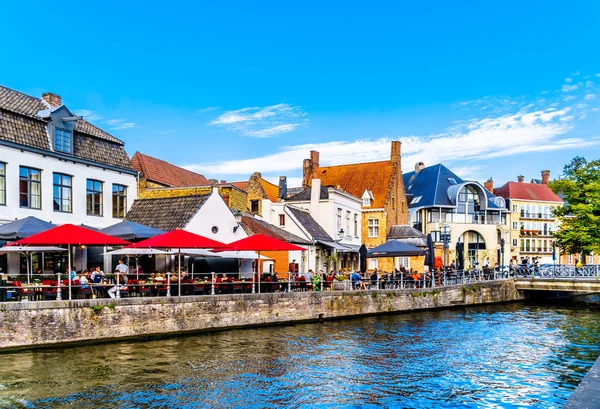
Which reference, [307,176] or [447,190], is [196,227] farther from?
A: [447,190]

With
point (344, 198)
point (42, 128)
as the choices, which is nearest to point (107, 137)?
point (42, 128)

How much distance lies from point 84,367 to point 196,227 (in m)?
12.8

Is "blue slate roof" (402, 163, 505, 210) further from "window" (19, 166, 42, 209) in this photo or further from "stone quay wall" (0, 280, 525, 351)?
"window" (19, 166, 42, 209)

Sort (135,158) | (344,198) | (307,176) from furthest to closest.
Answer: (307,176)
(135,158)
(344,198)

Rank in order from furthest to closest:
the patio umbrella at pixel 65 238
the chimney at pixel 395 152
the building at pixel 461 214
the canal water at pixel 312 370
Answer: the building at pixel 461 214, the chimney at pixel 395 152, the patio umbrella at pixel 65 238, the canal water at pixel 312 370

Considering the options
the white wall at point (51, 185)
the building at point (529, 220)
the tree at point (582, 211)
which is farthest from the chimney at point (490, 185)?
the white wall at point (51, 185)

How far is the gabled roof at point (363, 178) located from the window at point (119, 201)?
2299cm

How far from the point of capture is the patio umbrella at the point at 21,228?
2017 centimetres

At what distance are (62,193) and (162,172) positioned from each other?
81.5ft

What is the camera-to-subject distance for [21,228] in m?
20.4

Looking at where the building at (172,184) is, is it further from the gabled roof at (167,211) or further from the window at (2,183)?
the window at (2,183)

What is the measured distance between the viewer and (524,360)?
56.7ft

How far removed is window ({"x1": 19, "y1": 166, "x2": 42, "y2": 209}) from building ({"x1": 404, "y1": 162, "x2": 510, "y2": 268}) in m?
44.8

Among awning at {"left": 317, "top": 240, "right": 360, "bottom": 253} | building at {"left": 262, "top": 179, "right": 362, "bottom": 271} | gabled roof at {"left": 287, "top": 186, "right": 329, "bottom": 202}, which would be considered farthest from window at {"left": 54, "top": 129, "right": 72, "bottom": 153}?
gabled roof at {"left": 287, "top": 186, "right": 329, "bottom": 202}
